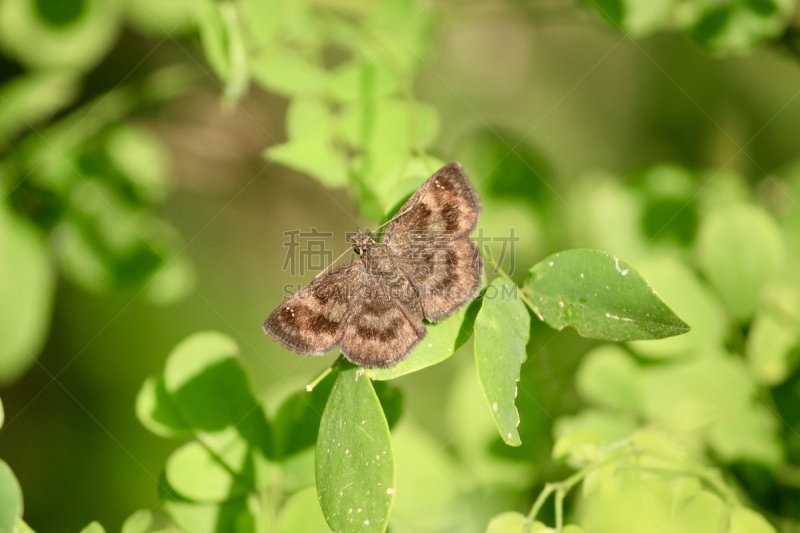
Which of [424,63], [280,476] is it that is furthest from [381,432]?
[424,63]

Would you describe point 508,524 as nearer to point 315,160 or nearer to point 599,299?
point 599,299

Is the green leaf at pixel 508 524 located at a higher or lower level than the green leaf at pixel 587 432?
higher

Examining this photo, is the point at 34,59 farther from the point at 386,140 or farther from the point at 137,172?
the point at 386,140

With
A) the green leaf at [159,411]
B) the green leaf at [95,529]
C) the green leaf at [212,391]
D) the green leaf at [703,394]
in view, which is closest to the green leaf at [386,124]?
the green leaf at [212,391]

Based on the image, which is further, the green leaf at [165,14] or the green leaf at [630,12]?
the green leaf at [165,14]

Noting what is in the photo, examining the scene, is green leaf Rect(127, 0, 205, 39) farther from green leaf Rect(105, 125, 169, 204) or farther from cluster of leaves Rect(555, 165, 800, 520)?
cluster of leaves Rect(555, 165, 800, 520)

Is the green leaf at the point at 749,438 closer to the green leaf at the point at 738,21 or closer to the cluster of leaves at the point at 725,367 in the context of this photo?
the cluster of leaves at the point at 725,367

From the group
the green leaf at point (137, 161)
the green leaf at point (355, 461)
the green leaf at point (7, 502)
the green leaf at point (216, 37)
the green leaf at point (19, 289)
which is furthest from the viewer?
the green leaf at point (137, 161)
